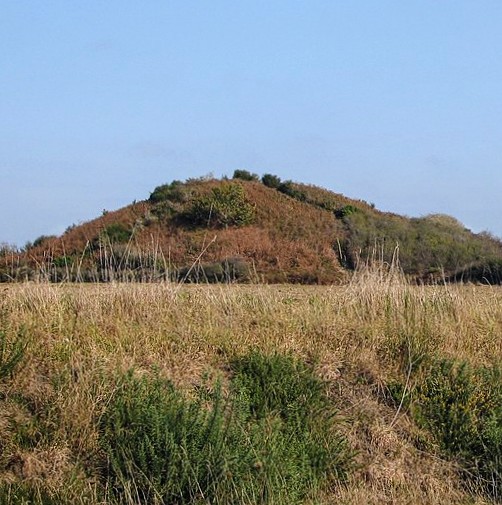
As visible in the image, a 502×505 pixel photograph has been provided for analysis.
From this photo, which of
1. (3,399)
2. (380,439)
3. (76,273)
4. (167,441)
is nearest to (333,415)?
(380,439)

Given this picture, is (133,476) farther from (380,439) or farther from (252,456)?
(380,439)

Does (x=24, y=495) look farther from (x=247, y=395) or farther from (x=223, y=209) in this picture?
(x=223, y=209)

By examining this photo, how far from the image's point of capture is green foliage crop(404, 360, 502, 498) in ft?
35.5

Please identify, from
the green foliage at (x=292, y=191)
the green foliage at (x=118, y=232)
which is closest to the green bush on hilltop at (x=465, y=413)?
the green foliage at (x=118, y=232)

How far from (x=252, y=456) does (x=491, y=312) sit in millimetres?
5434

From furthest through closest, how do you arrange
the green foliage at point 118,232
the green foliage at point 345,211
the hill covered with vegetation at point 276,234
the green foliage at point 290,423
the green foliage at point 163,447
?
1. the green foliage at point 345,211
2. the green foliage at point 118,232
3. the hill covered with vegetation at point 276,234
4. the green foliage at point 290,423
5. the green foliage at point 163,447

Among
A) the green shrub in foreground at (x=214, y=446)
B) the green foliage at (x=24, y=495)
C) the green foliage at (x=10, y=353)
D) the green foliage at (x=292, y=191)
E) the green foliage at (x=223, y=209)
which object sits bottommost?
the green foliage at (x=24, y=495)

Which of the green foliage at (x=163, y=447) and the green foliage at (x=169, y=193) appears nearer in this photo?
the green foliage at (x=163, y=447)

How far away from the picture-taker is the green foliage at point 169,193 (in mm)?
30250

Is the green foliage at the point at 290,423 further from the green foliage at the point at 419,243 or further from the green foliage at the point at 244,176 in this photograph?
the green foliage at the point at 244,176

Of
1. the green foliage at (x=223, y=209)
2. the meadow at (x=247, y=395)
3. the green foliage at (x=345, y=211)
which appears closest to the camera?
the meadow at (x=247, y=395)

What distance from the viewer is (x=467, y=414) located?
11.3 metres

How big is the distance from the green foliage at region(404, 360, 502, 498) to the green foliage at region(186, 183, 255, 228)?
15633mm

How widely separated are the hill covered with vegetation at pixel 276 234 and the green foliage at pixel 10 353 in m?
7.19
